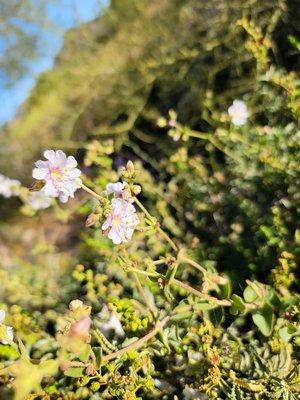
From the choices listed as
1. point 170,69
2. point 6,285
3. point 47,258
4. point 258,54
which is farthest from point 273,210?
Answer: point 170,69

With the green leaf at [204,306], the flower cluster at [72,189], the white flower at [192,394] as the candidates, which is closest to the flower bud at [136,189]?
the flower cluster at [72,189]

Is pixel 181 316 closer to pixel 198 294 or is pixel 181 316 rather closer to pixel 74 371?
pixel 198 294

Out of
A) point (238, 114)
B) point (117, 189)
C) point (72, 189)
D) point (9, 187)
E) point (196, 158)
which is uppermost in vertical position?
point (72, 189)

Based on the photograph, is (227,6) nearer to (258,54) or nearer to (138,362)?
(258,54)

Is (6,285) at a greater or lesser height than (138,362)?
lesser

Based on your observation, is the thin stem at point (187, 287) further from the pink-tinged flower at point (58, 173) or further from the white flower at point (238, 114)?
the white flower at point (238, 114)

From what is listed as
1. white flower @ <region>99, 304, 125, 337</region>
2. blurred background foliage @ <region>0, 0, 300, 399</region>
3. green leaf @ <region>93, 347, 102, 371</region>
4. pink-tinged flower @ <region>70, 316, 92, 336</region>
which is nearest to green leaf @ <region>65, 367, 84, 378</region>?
green leaf @ <region>93, 347, 102, 371</region>

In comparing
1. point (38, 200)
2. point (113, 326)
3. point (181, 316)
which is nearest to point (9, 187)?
point (38, 200)
